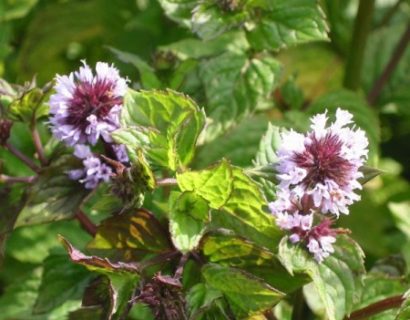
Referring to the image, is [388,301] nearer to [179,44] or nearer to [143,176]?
[143,176]

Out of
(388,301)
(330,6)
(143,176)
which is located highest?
(143,176)

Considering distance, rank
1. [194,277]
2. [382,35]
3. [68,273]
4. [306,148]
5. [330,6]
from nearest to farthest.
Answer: [306,148] < [194,277] < [68,273] < [382,35] < [330,6]

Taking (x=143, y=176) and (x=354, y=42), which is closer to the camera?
(x=143, y=176)

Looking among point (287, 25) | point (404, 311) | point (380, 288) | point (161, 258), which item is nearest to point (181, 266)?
point (161, 258)

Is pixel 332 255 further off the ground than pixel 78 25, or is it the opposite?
pixel 332 255

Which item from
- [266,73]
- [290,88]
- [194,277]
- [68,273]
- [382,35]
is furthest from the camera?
[382,35]

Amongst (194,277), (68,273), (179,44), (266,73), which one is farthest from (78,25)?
(194,277)

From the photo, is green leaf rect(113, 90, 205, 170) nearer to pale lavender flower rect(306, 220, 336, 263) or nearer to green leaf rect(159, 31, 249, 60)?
pale lavender flower rect(306, 220, 336, 263)
